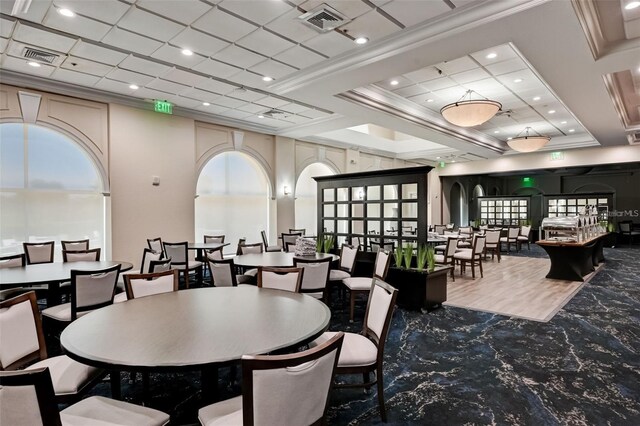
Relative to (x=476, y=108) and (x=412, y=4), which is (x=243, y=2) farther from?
(x=476, y=108)

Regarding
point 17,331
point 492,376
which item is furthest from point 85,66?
point 492,376

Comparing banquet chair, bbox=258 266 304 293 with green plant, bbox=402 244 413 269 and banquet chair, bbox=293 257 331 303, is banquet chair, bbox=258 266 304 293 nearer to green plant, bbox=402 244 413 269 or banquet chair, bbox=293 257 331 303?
banquet chair, bbox=293 257 331 303

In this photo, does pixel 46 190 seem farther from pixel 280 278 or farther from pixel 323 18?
pixel 323 18

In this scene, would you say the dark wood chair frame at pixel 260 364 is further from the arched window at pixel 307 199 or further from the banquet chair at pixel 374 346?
the arched window at pixel 307 199

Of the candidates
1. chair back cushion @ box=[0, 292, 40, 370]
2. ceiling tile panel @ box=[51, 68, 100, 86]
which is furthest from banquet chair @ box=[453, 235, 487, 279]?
ceiling tile panel @ box=[51, 68, 100, 86]

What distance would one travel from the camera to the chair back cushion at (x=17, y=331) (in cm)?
198

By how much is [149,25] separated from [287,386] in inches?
164

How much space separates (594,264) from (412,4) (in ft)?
27.0

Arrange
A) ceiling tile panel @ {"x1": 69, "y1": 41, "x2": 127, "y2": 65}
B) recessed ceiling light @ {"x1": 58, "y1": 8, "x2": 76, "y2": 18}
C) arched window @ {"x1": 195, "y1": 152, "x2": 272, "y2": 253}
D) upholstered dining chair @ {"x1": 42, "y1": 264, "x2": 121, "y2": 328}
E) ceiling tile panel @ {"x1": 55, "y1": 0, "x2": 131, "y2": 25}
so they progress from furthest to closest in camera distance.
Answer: arched window @ {"x1": 195, "y1": 152, "x2": 272, "y2": 253} → ceiling tile panel @ {"x1": 69, "y1": 41, "x2": 127, "y2": 65} → recessed ceiling light @ {"x1": 58, "y1": 8, "x2": 76, "y2": 18} → ceiling tile panel @ {"x1": 55, "y1": 0, "x2": 131, "y2": 25} → upholstered dining chair @ {"x1": 42, "y1": 264, "x2": 121, "y2": 328}

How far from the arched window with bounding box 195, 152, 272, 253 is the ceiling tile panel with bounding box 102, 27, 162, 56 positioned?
3648mm

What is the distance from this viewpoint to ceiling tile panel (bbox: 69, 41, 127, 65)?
4434 millimetres

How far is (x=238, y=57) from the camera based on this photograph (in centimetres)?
481

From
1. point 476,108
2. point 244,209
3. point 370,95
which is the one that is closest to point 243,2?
point 370,95

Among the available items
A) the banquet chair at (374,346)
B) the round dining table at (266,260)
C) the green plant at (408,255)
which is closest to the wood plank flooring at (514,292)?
the green plant at (408,255)
